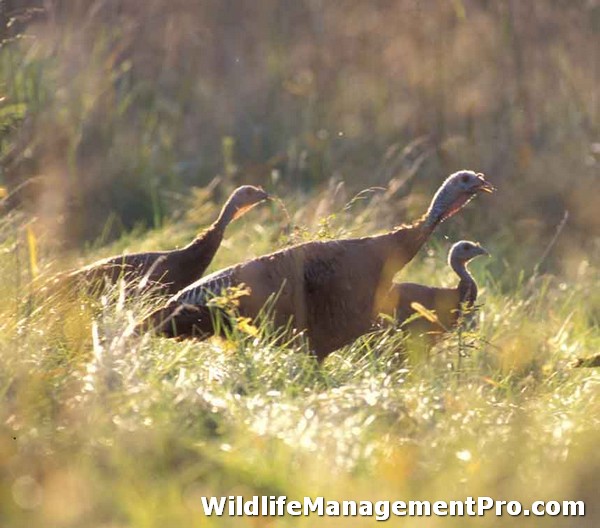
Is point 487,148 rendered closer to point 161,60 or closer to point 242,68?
point 242,68

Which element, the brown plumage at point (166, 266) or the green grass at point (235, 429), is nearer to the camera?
the green grass at point (235, 429)

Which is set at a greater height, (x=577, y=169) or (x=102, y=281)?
(x=102, y=281)

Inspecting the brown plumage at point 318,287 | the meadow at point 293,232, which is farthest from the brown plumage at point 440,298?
the brown plumage at point 318,287

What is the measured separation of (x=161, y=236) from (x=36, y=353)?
138 inches

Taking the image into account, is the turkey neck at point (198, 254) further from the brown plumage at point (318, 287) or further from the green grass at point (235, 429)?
the green grass at point (235, 429)

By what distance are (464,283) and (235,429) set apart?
296 centimetres

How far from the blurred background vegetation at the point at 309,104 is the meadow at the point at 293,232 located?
26 millimetres

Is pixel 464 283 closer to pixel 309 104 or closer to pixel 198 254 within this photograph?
pixel 198 254

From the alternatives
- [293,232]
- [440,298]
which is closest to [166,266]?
[293,232]

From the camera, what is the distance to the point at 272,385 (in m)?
4.59

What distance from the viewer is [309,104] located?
11273 millimetres

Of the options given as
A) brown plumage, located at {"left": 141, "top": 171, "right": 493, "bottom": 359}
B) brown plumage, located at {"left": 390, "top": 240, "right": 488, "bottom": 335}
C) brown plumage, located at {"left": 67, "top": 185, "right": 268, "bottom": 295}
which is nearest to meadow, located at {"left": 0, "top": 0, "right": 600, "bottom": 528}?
brown plumage, located at {"left": 141, "top": 171, "right": 493, "bottom": 359}

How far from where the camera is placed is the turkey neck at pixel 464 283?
6559 millimetres

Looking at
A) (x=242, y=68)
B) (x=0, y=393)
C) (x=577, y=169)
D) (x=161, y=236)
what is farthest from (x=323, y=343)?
(x=242, y=68)
